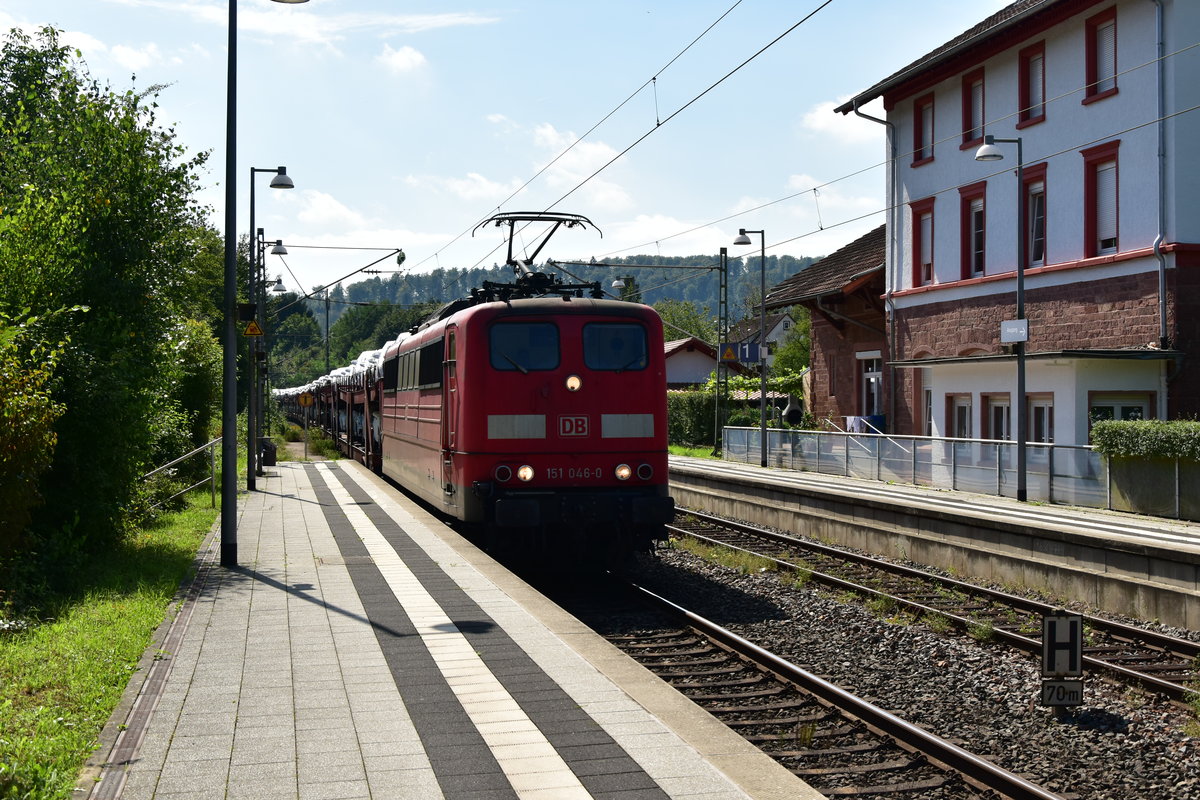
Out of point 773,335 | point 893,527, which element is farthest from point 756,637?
point 773,335

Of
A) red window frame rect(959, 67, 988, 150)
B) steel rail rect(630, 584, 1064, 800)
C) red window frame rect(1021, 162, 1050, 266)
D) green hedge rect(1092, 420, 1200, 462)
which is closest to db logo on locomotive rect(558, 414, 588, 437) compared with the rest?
steel rail rect(630, 584, 1064, 800)

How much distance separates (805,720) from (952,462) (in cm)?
1596

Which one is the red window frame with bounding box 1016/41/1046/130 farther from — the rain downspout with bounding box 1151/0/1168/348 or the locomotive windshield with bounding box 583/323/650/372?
the locomotive windshield with bounding box 583/323/650/372

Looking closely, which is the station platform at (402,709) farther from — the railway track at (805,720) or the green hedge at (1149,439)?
the green hedge at (1149,439)

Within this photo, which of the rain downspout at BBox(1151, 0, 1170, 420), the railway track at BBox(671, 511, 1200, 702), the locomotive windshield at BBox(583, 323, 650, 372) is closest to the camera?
the railway track at BBox(671, 511, 1200, 702)

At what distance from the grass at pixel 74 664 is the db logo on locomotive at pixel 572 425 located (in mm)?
4342

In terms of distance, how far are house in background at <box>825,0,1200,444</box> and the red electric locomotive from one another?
9.96m

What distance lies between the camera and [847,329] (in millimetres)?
35250

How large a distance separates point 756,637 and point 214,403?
1677cm

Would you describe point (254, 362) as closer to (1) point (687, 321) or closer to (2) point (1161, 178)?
(2) point (1161, 178)

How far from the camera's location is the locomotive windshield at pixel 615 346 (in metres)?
13.8

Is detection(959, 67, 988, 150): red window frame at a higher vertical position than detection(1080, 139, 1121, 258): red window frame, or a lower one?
higher

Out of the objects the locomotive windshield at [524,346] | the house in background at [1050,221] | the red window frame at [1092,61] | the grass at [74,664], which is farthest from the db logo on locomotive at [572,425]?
the red window frame at [1092,61]

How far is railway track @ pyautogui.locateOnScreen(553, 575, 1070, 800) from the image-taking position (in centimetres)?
673
